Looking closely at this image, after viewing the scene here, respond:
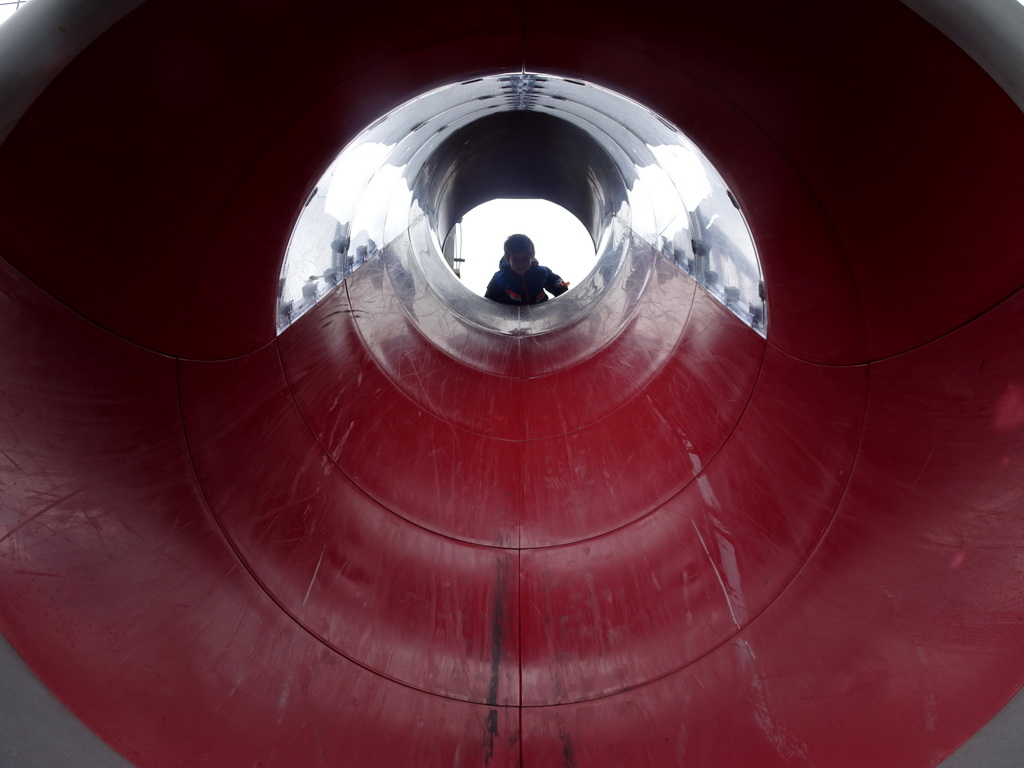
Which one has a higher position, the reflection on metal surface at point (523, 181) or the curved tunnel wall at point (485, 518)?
the reflection on metal surface at point (523, 181)

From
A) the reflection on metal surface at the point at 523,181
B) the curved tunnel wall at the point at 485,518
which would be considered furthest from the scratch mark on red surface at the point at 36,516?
the reflection on metal surface at the point at 523,181

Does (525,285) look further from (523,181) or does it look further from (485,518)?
(485,518)

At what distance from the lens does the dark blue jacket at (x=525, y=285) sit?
460 cm

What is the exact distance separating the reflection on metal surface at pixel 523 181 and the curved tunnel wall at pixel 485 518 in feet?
1.29

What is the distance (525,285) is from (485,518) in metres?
2.28

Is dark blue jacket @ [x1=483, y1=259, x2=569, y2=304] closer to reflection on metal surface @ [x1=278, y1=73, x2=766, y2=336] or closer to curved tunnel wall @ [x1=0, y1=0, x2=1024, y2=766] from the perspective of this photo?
reflection on metal surface @ [x1=278, y1=73, x2=766, y2=336]

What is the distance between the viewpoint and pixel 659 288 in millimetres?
3545

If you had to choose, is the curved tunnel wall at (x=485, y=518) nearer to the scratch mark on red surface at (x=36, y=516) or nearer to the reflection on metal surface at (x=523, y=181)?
the scratch mark on red surface at (x=36, y=516)

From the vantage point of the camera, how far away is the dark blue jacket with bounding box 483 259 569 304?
460cm

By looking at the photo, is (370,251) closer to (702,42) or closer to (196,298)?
(196,298)

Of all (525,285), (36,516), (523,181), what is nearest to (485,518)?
(36,516)

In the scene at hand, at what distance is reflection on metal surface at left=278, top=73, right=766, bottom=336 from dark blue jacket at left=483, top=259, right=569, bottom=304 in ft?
1.30

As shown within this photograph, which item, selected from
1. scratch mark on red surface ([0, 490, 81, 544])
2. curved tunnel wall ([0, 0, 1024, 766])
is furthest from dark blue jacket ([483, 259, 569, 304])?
scratch mark on red surface ([0, 490, 81, 544])

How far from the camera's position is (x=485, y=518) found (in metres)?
2.86
